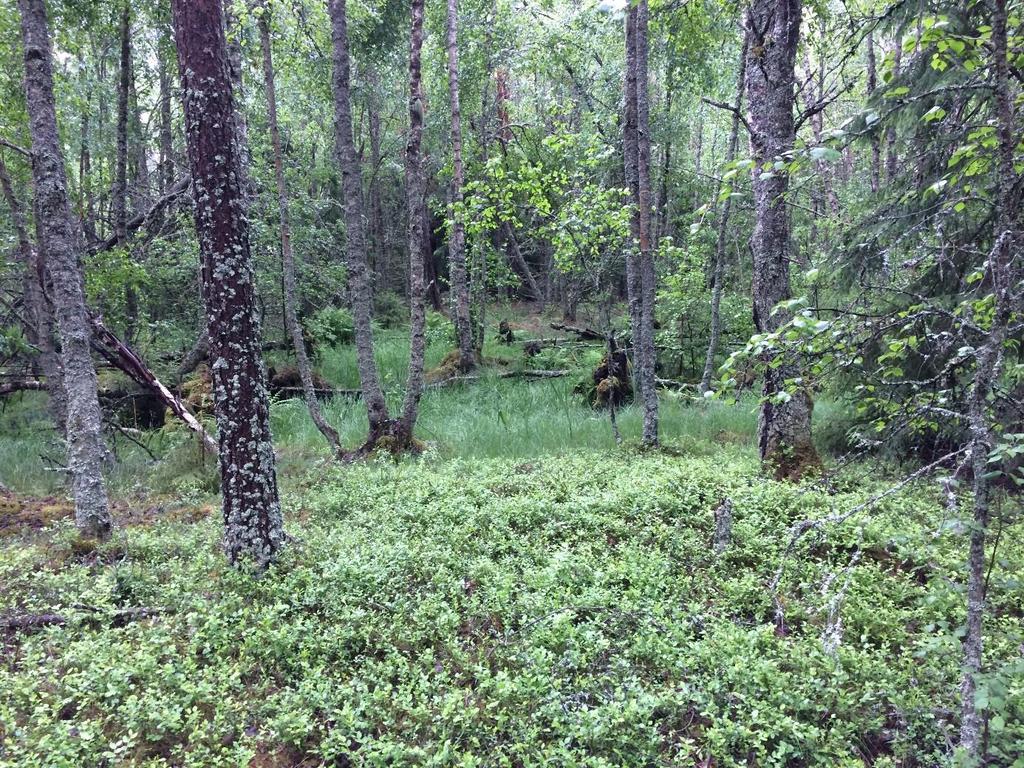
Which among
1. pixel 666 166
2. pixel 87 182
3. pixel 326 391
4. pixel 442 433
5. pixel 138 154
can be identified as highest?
pixel 138 154

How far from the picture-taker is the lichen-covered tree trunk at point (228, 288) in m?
4.36

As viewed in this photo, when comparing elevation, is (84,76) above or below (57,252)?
above

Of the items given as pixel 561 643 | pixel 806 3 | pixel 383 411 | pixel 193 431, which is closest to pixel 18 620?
pixel 561 643

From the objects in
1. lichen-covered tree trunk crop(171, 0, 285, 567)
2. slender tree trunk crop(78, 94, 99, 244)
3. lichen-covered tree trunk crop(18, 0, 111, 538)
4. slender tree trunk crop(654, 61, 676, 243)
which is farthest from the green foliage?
lichen-covered tree trunk crop(171, 0, 285, 567)

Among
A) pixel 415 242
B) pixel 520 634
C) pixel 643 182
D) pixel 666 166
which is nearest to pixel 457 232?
pixel 415 242

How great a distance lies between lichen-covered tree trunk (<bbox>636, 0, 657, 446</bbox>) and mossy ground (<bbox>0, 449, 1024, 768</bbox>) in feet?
9.70

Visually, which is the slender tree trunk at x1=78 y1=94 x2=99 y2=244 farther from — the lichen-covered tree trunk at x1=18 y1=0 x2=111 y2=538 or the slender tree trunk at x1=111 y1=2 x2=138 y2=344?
the lichen-covered tree trunk at x1=18 y1=0 x2=111 y2=538

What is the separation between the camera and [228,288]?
4520 millimetres

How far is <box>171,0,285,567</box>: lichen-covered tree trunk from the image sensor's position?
4.36 metres

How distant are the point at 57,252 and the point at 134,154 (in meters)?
16.6

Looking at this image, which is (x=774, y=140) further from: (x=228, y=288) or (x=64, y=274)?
(x=64, y=274)

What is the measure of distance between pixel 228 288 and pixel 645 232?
558 cm

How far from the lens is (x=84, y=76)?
14.4m

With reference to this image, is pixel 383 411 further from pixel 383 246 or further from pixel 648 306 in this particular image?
pixel 383 246
